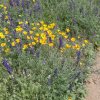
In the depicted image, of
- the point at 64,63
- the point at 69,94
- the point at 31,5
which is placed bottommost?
the point at 69,94

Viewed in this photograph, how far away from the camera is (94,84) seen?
213 inches

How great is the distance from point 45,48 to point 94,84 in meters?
1.04

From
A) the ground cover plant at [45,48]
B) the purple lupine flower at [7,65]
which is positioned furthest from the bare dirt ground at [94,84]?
the purple lupine flower at [7,65]

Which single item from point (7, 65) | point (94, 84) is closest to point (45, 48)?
point (7, 65)

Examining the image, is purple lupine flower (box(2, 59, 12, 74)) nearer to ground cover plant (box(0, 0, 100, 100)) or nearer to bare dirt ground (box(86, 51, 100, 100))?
ground cover plant (box(0, 0, 100, 100))

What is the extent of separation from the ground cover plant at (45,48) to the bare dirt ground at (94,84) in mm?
195

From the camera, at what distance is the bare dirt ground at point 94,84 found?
5188 millimetres

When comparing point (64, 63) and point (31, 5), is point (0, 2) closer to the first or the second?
point (31, 5)

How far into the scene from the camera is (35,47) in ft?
17.4

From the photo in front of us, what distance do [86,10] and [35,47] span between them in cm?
177

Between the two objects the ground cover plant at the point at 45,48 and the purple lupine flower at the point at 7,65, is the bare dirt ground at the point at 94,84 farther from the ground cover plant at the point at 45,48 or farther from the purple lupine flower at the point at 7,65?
the purple lupine flower at the point at 7,65

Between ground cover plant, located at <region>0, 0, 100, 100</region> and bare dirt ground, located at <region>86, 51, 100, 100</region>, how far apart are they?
0.19 metres

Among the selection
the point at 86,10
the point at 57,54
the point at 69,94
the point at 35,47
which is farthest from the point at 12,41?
the point at 86,10

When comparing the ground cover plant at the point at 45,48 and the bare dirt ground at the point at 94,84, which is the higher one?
the ground cover plant at the point at 45,48
